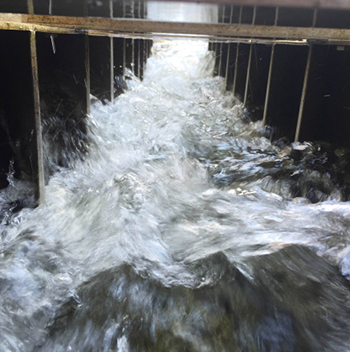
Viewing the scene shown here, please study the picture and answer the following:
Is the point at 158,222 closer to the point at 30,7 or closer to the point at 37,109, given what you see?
the point at 37,109

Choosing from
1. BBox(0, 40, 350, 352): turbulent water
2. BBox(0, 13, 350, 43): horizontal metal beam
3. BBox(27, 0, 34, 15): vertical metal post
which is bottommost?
BBox(0, 40, 350, 352): turbulent water

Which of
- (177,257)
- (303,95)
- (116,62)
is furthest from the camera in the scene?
(116,62)

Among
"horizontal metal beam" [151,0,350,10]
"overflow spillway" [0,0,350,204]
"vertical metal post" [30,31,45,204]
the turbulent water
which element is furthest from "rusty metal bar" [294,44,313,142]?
"vertical metal post" [30,31,45,204]

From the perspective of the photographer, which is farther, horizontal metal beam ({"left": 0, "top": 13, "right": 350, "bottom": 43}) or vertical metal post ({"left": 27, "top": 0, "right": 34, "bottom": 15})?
horizontal metal beam ({"left": 0, "top": 13, "right": 350, "bottom": 43})

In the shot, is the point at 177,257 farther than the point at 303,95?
No

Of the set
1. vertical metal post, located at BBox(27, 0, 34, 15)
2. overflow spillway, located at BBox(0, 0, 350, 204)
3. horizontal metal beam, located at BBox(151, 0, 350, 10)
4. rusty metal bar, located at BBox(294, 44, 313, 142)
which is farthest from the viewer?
rusty metal bar, located at BBox(294, 44, 313, 142)

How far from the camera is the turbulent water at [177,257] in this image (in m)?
2.34

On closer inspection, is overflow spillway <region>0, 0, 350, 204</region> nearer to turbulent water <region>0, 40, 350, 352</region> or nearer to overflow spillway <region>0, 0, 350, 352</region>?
overflow spillway <region>0, 0, 350, 352</region>

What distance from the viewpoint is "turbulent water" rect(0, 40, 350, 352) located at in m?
2.34

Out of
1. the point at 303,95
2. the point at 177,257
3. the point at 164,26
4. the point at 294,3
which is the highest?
the point at 294,3

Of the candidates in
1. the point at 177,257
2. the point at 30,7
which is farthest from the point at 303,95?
the point at 30,7

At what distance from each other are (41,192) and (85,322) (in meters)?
1.50

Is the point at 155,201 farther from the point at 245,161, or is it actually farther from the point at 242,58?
the point at 242,58

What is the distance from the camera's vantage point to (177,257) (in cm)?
304
